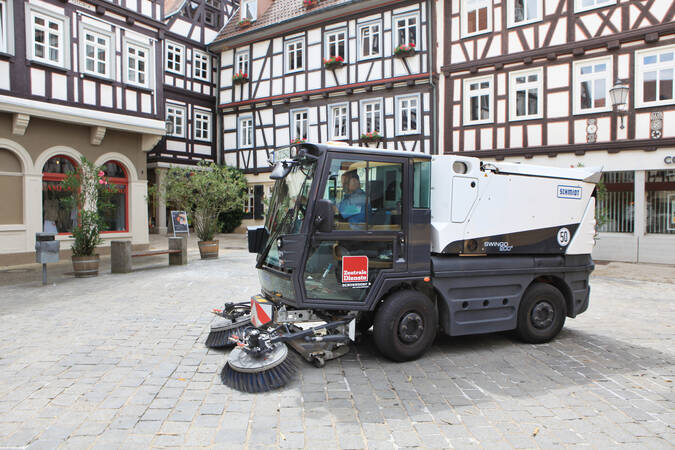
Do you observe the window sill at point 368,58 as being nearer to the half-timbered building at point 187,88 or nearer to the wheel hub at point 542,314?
the half-timbered building at point 187,88

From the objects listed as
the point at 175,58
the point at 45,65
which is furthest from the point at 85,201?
the point at 175,58

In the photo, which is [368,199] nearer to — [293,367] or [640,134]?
[293,367]

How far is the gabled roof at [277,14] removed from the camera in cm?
2023

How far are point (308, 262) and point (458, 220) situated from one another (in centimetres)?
166

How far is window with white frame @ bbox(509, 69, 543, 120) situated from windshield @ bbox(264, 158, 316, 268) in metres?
13.0

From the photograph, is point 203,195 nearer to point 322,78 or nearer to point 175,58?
point 322,78

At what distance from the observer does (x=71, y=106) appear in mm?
13398

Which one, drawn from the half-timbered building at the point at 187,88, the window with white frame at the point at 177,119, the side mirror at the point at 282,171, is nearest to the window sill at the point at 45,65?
the half-timbered building at the point at 187,88

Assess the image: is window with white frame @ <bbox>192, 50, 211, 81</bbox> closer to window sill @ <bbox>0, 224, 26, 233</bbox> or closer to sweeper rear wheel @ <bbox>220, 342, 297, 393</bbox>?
window sill @ <bbox>0, 224, 26, 233</bbox>

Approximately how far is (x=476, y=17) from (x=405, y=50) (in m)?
2.80

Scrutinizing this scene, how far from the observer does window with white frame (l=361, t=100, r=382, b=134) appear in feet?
62.8

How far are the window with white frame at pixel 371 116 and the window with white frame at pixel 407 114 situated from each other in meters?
0.86

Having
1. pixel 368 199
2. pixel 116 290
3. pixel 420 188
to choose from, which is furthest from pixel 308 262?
pixel 116 290

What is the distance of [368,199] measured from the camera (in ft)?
14.6
